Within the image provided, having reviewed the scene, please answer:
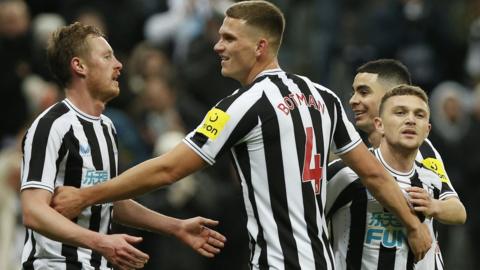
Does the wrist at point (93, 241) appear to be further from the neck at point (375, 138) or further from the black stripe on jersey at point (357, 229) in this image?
the neck at point (375, 138)

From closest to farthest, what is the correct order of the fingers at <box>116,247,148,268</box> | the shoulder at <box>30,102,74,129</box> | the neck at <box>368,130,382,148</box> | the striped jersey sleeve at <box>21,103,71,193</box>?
the fingers at <box>116,247,148,268</box> → the striped jersey sleeve at <box>21,103,71,193</box> → the shoulder at <box>30,102,74,129</box> → the neck at <box>368,130,382,148</box>

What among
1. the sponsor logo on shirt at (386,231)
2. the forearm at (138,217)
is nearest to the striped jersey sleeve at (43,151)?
the forearm at (138,217)

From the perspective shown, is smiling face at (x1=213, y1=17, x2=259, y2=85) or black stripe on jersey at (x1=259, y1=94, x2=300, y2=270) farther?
smiling face at (x1=213, y1=17, x2=259, y2=85)

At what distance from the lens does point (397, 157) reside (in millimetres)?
7074

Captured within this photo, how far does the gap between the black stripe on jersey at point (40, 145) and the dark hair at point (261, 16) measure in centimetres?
121

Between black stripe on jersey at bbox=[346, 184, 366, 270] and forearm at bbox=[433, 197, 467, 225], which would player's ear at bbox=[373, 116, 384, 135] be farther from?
forearm at bbox=[433, 197, 467, 225]

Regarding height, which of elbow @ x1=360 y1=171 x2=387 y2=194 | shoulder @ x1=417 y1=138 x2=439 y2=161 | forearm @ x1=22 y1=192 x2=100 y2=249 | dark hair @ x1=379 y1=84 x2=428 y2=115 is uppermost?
dark hair @ x1=379 y1=84 x2=428 y2=115

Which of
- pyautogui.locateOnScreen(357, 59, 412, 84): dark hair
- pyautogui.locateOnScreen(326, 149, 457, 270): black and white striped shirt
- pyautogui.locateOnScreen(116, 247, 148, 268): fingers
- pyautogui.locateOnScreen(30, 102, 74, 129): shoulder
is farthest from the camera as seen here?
pyautogui.locateOnScreen(357, 59, 412, 84): dark hair

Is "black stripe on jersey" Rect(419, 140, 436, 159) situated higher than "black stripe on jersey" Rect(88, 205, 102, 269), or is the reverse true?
"black stripe on jersey" Rect(419, 140, 436, 159)

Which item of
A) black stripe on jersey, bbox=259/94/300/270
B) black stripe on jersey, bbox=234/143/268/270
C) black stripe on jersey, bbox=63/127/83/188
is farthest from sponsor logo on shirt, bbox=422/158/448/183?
black stripe on jersey, bbox=63/127/83/188

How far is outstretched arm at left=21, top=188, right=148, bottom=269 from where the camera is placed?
639cm

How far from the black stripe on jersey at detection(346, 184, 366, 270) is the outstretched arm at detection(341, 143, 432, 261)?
0.20 metres

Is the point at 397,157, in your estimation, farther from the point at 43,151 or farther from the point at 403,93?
the point at 43,151

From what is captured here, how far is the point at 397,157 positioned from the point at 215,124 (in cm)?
128
